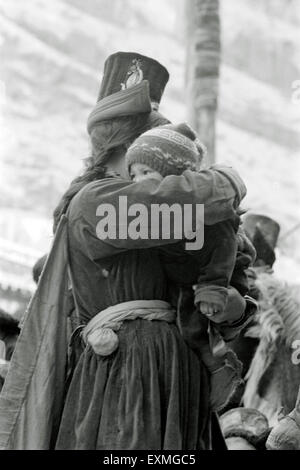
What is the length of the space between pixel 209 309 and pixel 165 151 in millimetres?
691

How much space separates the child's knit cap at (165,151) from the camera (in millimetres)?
4723

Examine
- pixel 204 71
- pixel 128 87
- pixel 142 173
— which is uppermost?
pixel 204 71

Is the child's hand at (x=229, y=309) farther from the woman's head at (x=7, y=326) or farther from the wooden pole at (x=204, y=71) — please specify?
the wooden pole at (x=204, y=71)

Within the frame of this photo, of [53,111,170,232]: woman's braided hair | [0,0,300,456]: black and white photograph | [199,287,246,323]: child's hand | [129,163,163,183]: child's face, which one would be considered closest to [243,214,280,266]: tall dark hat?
[0,0,300,456]: black and white photograph

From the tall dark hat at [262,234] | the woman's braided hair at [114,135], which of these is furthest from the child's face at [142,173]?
the tall dark hat at [262,234]

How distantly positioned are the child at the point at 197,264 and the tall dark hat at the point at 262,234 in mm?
3590

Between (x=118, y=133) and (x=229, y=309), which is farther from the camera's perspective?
(x=118, y=133)

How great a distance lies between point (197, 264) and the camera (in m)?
4.72

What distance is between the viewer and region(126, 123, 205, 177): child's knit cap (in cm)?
472

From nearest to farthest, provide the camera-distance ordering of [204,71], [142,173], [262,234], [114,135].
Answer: [142,173]
[114,135]
[262,234]
[204,71]

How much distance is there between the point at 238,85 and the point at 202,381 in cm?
5423

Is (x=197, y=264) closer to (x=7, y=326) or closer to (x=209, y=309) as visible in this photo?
(x=209, y=309)

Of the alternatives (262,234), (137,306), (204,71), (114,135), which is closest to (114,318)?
(137,306)

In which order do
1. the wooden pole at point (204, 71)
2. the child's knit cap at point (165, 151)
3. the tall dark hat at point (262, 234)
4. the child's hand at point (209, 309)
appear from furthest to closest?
the wooden pole at point (204, 71) < the tall dark hat at point (262, 234) < the child's knit cap at point (165, 151) < the child's hand at point (209, 309)
